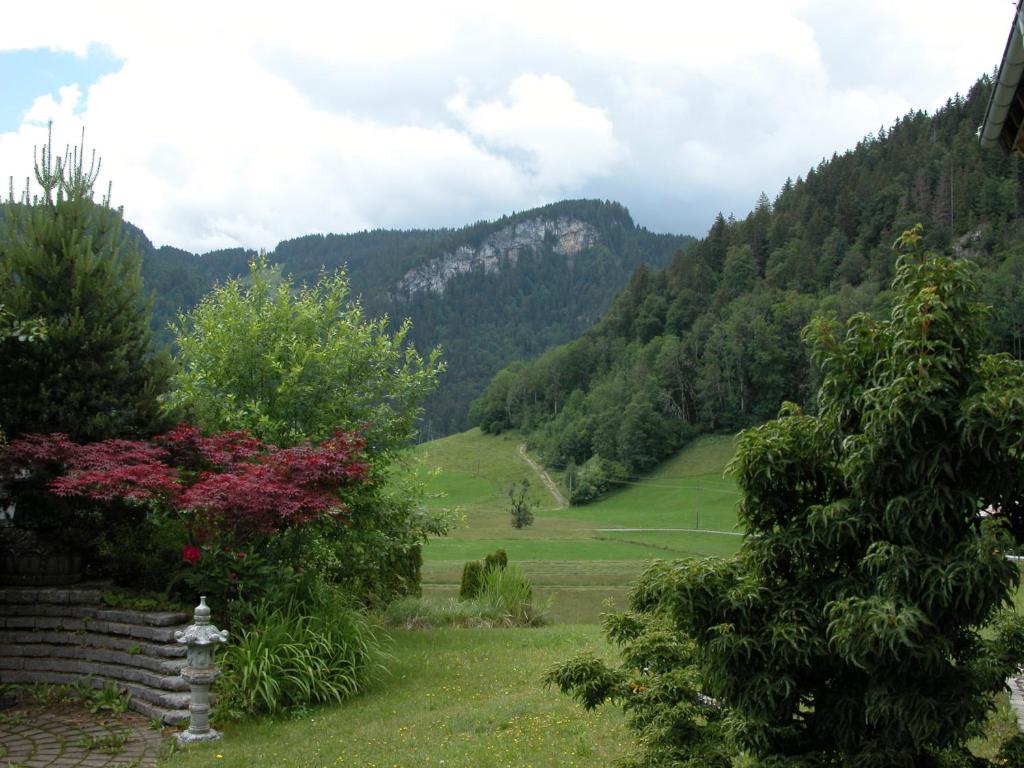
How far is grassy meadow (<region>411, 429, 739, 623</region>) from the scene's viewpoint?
98.3 feet

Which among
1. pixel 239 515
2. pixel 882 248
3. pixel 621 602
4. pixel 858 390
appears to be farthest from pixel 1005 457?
pixel 882 248

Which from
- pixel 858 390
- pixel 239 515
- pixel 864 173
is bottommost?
pixel 239 515

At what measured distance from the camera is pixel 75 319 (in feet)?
37.0

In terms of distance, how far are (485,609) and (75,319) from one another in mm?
9789

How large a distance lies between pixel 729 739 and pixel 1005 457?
2012 mm

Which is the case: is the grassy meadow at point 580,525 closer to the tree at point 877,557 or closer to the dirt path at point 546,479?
the dirt path at point 546,479

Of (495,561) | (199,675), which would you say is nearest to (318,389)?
(199,675)

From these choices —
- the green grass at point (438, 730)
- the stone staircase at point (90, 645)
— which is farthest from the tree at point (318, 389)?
the green grass at point (438, 730)

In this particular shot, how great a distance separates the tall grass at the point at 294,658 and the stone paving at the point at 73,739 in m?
0.90

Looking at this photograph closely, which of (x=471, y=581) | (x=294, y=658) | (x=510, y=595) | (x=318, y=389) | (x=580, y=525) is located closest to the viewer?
(x=294, y=658)

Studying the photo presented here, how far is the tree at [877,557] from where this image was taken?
151 inches

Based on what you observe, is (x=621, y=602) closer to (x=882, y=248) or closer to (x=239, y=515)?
(x=239, y=515)

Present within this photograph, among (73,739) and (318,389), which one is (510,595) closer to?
(318,389)

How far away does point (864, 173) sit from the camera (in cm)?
11644
